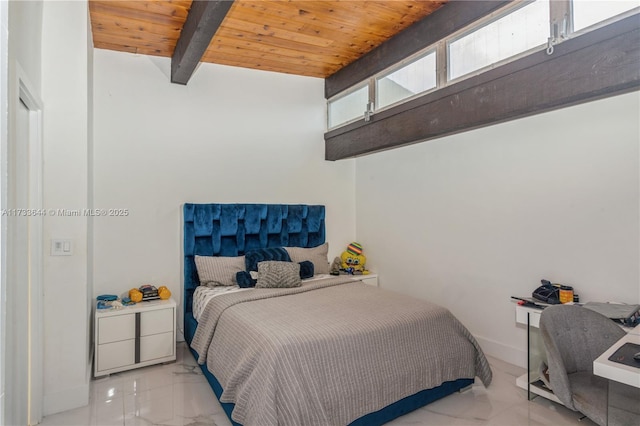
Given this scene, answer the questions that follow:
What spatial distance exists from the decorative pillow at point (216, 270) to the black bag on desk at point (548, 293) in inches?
100

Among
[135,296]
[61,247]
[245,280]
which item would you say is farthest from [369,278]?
[61,247]

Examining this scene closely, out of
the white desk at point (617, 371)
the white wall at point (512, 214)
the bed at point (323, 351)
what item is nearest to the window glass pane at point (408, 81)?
the white wall at point (512, 214)

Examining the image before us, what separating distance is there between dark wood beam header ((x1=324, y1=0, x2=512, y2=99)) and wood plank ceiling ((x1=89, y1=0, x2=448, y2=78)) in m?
0.06

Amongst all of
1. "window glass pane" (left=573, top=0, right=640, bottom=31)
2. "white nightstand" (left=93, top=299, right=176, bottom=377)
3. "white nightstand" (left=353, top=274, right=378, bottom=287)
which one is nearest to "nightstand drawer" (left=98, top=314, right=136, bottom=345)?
"white nightstand" (left=93, top=299, right=176, bottom=377)

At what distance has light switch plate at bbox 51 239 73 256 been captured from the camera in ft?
7.99

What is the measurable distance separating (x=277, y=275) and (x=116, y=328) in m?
1.36

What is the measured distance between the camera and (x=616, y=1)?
1.92 meters

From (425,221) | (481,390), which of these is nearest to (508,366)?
(481,390)

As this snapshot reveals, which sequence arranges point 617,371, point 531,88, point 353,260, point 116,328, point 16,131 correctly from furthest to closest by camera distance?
point 353,260 → point 116,328 → point 531,88 → point 16,131 → point 617,371

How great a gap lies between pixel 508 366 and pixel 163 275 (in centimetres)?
323

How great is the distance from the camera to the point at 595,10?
201 centimetres

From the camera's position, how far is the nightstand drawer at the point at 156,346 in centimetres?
305

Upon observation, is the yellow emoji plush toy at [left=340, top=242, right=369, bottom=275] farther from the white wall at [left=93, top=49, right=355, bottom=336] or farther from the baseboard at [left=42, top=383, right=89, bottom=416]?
the baseboard at [left=42, top=383, right=89, bottom=416]

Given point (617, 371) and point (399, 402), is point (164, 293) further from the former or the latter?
point (617, 371)
